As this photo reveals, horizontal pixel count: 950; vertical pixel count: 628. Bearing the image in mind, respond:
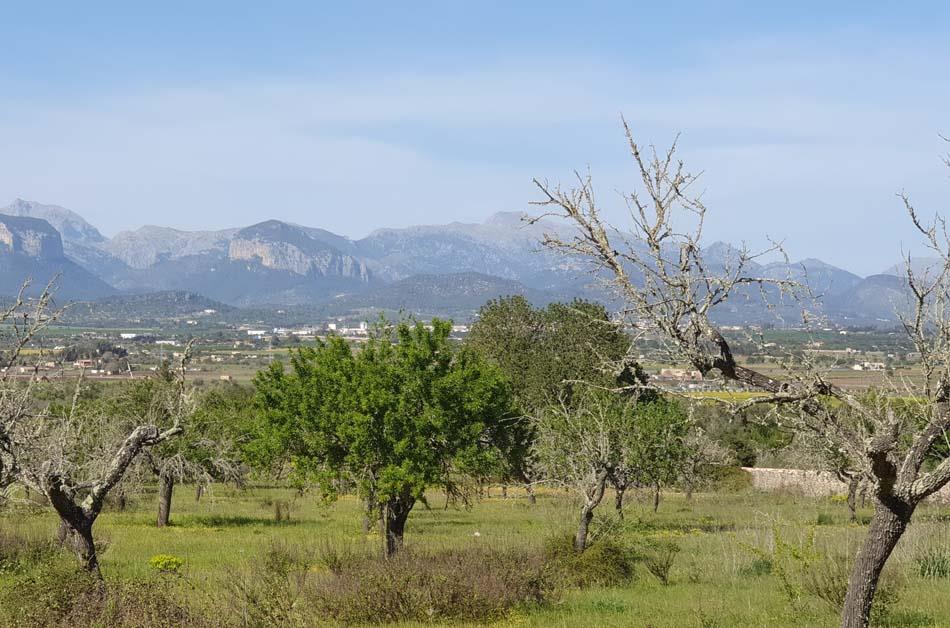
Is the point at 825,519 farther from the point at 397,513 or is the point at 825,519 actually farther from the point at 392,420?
the point at 392,420

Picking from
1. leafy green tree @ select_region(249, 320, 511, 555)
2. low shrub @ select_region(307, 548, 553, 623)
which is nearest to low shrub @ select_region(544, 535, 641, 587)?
low shrub @ select_region(307, 548, 553, 623)

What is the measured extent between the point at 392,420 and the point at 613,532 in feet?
21.1

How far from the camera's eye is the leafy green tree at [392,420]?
2453 cm

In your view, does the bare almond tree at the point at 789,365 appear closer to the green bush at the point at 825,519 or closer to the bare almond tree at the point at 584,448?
the bare almond tree at the point at 584,448

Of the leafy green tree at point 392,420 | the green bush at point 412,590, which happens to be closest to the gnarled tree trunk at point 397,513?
the leafy green tree at point 392,420

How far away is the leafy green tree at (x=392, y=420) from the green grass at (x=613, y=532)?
5.00 feet

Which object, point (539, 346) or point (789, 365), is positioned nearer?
point (789, 365)

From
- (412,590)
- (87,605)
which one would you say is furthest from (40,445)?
(412,590)

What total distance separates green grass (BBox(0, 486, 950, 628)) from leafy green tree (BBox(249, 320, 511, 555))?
152cm

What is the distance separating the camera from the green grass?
15.9 m

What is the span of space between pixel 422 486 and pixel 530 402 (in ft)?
100

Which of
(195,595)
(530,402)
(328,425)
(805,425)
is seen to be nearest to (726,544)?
(328,425)

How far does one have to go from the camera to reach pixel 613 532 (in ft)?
72.6

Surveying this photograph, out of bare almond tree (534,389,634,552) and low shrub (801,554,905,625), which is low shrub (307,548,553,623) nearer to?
bare almond tree (534,389,634,552)
